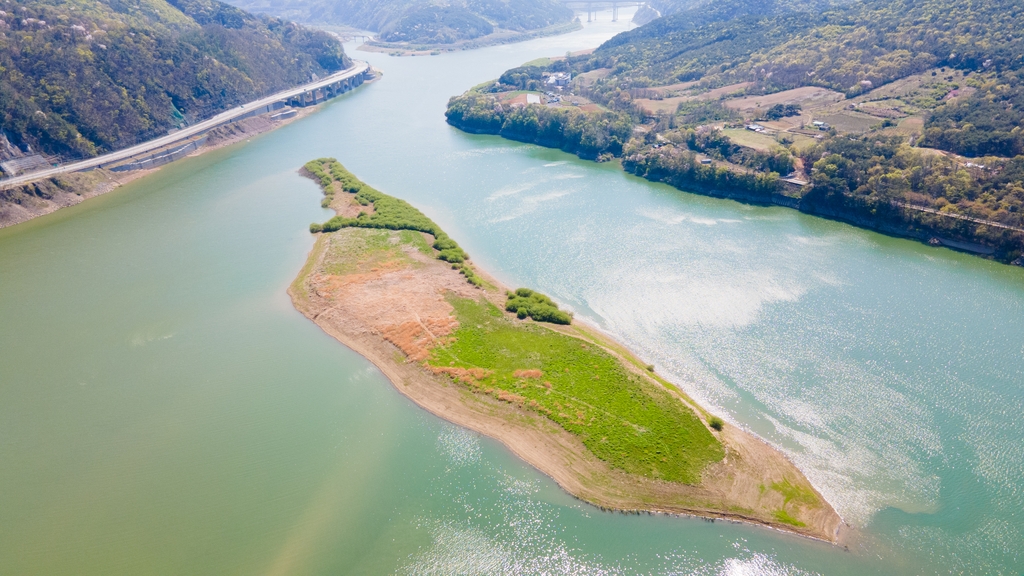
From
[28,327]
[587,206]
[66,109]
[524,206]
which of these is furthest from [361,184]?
[66,109]

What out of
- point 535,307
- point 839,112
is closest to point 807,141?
point 839,112

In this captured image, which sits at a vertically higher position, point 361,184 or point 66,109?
point 66,109

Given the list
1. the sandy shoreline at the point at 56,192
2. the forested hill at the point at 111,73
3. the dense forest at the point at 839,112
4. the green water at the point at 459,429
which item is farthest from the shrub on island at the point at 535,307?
the forested hill at the point at 111,73

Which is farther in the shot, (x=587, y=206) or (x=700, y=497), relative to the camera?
(x=587, y=206)

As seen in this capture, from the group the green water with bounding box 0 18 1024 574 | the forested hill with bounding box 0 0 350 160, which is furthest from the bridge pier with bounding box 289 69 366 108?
the green water with bounding box 0 18 1024 574

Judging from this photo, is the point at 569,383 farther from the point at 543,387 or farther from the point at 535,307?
the point at 535,307

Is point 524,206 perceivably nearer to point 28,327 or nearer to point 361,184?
point 361,184

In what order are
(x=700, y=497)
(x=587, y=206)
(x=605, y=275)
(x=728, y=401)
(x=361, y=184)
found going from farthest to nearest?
(x=361, y=184)
(x=587, y=206)
(x=605, y=275)
(x=728, y=401)
(x=700, y=497)
